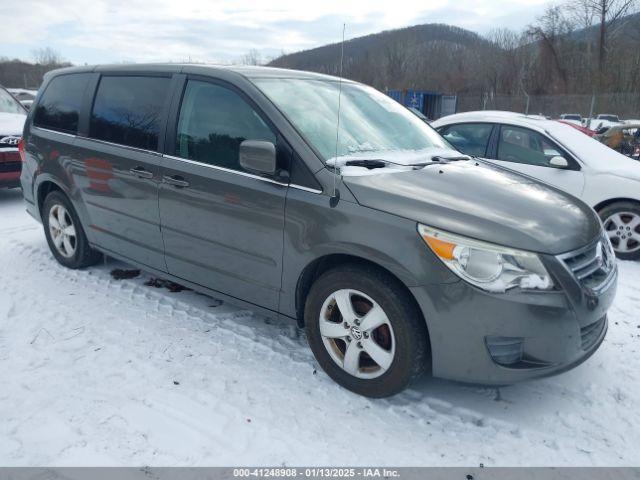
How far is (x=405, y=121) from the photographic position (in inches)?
152

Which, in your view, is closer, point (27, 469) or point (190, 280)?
point (27, 469)

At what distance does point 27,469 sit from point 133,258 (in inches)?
77.9

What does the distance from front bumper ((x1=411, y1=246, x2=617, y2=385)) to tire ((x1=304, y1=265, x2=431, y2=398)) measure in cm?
11

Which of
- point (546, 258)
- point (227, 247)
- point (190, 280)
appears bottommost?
point (190, 280)

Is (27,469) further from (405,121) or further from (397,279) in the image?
(405,121)

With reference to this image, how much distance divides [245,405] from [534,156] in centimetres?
481

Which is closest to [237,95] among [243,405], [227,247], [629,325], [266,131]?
[266,131]

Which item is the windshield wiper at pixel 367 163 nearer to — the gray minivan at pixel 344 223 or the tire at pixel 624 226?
the gray minivan at pixel 344 223

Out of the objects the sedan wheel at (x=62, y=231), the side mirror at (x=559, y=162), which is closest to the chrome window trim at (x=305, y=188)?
the sedan wheel at (x=62, y=231)

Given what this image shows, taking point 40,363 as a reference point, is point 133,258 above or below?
above

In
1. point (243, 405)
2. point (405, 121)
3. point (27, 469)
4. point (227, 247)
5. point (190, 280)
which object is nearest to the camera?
point (27, 469)

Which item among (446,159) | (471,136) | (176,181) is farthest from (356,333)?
(471,136)

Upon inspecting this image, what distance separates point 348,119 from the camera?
342 centimetres

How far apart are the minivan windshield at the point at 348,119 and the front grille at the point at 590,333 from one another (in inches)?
59.4
